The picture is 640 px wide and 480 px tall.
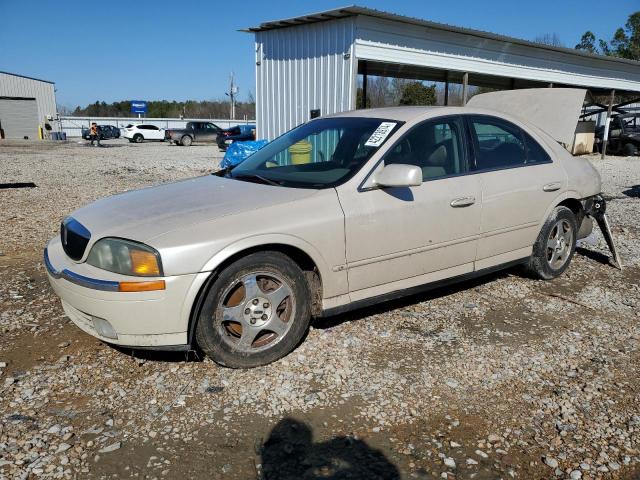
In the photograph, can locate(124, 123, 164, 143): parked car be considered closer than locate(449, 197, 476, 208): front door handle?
No

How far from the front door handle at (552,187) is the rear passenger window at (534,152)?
0.22m

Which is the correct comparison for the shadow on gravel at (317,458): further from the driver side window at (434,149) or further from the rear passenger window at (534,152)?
the rear passenger window at (534,152)

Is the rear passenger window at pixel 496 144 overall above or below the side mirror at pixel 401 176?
above

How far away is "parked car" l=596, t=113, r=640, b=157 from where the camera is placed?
2244 cm

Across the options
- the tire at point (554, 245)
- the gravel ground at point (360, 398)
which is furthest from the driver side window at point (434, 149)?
the tire at point (554, 245)

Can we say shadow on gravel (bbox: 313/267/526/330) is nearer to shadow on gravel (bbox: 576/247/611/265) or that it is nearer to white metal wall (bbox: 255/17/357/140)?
shadow on gravel (bbox: 576/247/611/265)

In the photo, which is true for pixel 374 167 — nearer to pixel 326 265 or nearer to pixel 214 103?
pixel 326 265

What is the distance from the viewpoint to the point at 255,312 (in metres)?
3.18

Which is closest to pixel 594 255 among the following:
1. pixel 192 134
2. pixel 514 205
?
pixel 514 205

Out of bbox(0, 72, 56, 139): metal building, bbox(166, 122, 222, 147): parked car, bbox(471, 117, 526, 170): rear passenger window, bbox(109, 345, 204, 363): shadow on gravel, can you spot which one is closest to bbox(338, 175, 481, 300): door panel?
bbox(471, 117, 526, 170): rear passenger window

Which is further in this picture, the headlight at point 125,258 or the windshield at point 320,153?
the windshield at point 320,153

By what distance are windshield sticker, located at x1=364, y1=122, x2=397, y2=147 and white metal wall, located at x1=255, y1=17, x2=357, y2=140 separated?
7309 mm

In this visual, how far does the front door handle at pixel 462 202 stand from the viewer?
3861 mm

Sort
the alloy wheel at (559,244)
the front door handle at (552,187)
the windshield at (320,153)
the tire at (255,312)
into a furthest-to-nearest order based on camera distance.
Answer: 1. the alloy wheel at (559,244)
2. the front door handle at (552,187)
3. the windshield at (320,153)
4. the tire at (255,312)
